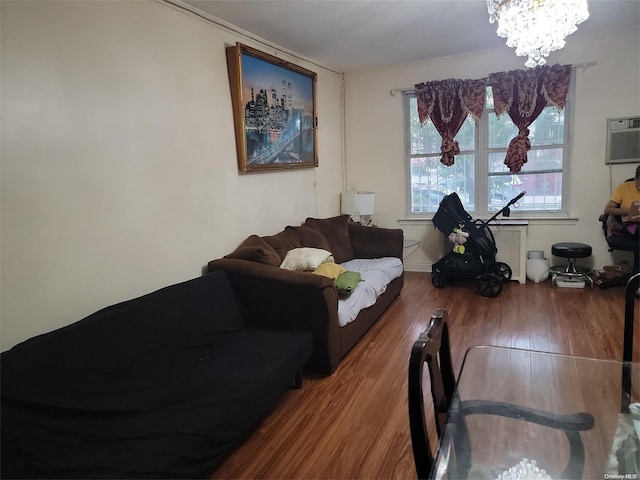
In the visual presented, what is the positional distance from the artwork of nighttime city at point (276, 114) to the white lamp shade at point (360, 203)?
799 millimetres

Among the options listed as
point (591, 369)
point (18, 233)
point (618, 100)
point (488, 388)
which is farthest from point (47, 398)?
point (618, 100)

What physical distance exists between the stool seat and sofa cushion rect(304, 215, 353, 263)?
7.19 ft

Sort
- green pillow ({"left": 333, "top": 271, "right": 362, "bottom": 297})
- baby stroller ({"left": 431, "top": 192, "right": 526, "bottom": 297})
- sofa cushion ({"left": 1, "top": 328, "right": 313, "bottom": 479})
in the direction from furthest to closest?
baby stroller ({"left": 431, "top": 192, "right": 526, "bottom": 297}), green pillow ({"left": 333, "top": 271, "right": 362, "bottom": 297}), sofa cushion ({"left": 1, "top": 328, "right": 313, "bottom": 479})

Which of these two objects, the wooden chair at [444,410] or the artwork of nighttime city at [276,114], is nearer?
the wooden chair at [444,410]

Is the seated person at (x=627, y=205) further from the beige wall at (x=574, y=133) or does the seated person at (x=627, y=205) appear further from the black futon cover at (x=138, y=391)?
the black futon cover at (x=138, y=391)

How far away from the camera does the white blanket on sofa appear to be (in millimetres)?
3000

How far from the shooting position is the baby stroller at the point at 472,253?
14.3ft

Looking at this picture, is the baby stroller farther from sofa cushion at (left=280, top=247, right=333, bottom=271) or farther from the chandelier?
the chandelier

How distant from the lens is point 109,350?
197 centimetres

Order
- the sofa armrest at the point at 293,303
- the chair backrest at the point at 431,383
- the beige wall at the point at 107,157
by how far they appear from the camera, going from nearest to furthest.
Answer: the chair backrest at the point at 431,383 → the beige wall at the point at 107,157 → the sofa armrest at the point at 293,303

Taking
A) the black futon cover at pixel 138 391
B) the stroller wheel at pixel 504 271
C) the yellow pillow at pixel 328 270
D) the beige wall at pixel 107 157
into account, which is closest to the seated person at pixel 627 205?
the stroller wheel at pixel 504 271

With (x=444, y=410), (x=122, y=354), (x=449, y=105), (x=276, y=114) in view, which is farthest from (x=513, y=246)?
(x=122, y=354)

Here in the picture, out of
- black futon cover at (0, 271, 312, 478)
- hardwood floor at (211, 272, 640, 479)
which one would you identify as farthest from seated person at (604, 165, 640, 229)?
black futon cover at (0, 271, 312, 478)

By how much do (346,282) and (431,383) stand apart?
6.13ft
